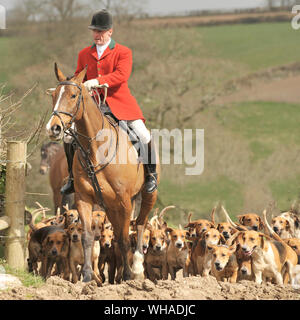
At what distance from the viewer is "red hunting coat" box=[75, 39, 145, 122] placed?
732 cm

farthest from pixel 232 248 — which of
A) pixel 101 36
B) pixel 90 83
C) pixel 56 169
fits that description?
pixel 56 169

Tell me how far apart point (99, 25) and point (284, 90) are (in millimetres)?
20927

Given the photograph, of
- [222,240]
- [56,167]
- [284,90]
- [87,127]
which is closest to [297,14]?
[284,90]

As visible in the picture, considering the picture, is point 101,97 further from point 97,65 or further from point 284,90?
point 284,90

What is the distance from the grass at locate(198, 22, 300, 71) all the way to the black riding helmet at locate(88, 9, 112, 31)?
1935 centimetres

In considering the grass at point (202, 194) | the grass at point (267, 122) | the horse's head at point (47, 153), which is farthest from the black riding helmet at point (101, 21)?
the grass at point (267, 122)

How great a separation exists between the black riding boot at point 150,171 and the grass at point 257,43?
745 inches

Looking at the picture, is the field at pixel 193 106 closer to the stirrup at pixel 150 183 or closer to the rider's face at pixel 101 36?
the stirrup at pixel 150 183

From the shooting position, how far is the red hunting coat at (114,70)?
24.0 feet

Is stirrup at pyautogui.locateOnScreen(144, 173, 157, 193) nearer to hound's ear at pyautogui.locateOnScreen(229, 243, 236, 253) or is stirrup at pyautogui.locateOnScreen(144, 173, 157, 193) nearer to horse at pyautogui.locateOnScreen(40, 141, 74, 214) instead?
hound's ear at pyautogui.locateOnScreen(229, 243, 236, 253)

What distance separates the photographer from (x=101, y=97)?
25.0 ft

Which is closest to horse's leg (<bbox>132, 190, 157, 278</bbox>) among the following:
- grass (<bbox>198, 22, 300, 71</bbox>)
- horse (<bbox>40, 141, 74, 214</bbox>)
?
horse (<bbox>40, 141, 74, 214</bbox>)

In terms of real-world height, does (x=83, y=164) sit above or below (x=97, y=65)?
below

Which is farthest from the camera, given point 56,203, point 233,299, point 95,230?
point 56,203
